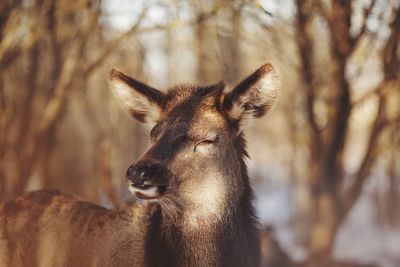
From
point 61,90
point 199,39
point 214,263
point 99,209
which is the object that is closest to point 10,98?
point 61,90

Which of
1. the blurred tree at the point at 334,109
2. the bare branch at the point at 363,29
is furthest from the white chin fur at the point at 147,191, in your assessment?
the blurred tree at the point at 334,109

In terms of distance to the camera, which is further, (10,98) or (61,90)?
(10,98)

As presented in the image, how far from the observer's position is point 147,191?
14.4ft

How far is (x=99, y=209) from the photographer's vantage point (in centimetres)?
554

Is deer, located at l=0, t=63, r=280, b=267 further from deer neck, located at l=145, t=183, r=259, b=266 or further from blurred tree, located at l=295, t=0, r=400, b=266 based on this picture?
blurred tree, located at l=295, t=0, r=400, b=266

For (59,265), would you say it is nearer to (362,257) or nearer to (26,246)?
(26,246)

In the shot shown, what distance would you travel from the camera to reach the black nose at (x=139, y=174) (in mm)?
4297

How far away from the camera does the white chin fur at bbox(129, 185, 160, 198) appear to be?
434 cm

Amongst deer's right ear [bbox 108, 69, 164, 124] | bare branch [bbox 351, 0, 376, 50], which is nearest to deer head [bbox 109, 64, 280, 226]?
deer's right ear [bbox 108, 69, 164, 124]

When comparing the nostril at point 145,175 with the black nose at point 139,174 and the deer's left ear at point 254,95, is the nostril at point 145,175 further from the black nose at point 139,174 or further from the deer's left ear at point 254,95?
the deer's left ear at point 254,95

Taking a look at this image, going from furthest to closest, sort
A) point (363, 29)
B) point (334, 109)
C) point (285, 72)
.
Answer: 1. point (285, 72)
2. point (334, 109)
3. point (363, 29)

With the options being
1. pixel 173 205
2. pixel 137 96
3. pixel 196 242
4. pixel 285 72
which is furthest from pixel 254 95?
pixel 285 72

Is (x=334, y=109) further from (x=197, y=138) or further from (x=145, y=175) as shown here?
(x=145, y=175)

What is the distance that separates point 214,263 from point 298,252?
12238 millimetres
